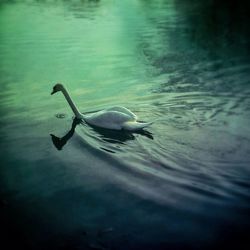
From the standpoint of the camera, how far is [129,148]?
9242 mm

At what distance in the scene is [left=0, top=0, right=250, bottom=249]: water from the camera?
6.55 meters

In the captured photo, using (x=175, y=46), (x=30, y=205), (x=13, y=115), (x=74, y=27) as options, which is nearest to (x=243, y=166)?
(x=30, y=205)

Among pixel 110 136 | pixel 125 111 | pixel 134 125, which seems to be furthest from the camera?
pixel 125 111

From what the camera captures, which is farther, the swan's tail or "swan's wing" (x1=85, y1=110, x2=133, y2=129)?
"swan's wing" (x1=85, y1=110, x2=133, y2=129)

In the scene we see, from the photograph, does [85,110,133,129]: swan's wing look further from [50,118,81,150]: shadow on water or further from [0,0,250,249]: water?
[50,118,81,150]: shadow on water

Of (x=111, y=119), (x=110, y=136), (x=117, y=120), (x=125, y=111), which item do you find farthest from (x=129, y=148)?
(x=125, y=111)

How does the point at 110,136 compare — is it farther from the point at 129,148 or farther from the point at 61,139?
the point at 61,139

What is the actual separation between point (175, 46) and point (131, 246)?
1489 cm

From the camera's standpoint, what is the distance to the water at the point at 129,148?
21.5ft

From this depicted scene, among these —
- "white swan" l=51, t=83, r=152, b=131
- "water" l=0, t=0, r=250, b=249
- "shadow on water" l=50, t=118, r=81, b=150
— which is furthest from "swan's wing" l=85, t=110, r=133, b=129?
"shadow on water" l=50, t=118, r=81, b=150

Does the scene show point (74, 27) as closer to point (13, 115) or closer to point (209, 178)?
point (13, 115)

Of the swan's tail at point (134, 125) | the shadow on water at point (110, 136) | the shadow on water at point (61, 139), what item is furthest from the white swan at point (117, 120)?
the shadow on water at point (61, 139)

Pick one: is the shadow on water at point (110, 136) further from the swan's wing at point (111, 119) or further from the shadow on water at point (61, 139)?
the swan's wing at point (111, 119)

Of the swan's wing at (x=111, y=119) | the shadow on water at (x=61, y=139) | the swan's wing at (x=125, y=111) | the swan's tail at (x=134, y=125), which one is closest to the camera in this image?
the swan's tail at (x=134, y=125)
